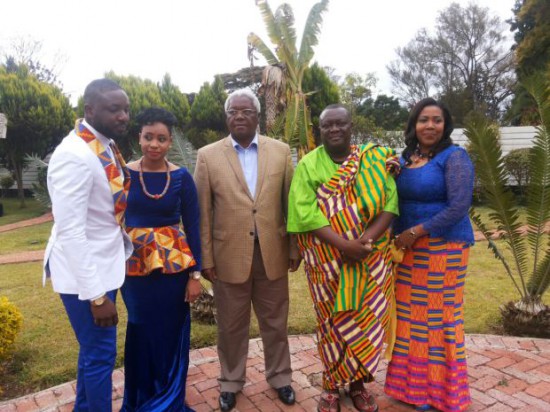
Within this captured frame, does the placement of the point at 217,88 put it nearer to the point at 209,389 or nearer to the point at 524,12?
the point at 524,12

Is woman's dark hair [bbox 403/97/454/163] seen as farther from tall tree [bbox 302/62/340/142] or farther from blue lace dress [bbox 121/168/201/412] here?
tall tree [bbox 302/62/340/142]

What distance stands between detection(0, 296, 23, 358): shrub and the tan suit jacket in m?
1.94

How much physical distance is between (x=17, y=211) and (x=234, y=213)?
52.9 ft

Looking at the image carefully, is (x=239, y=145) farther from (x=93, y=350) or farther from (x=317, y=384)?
(x=317, y=384)

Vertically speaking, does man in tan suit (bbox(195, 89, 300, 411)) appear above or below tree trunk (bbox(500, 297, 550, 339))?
above

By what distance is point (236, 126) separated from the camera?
2.93 metres

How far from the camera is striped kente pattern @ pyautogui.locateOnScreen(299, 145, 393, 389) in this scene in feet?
8.92

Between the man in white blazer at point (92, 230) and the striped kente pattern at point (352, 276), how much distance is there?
123 cm

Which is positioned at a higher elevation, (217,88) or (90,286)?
(217,88)

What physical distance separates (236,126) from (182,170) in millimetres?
488

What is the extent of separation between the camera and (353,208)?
107 inches

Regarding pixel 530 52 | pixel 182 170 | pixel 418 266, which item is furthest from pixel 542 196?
pixel 530 52

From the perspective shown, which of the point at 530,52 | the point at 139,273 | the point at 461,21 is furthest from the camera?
the point at 461,21

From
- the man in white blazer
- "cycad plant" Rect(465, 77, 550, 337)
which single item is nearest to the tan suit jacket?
the man in white blazer
